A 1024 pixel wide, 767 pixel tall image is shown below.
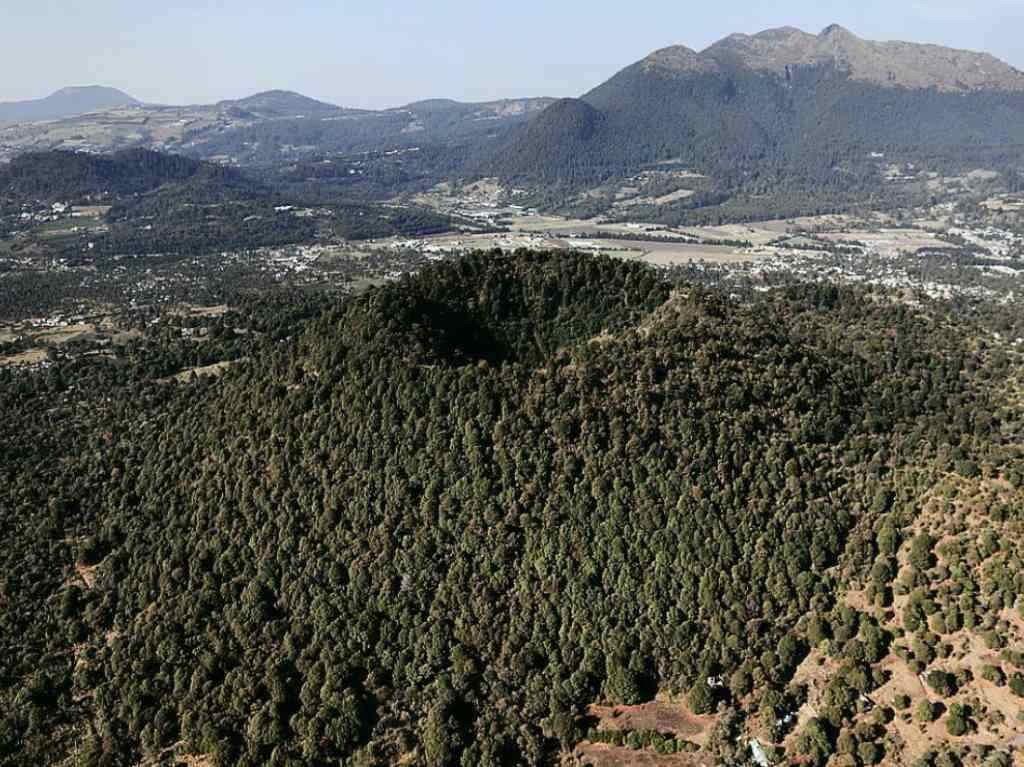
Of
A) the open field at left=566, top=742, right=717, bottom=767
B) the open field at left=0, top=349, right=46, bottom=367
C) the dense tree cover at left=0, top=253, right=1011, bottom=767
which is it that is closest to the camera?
the open field at left=566, top=742, right=717, bottom=767

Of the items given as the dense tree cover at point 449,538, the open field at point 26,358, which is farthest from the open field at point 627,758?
the open field at point 26,358

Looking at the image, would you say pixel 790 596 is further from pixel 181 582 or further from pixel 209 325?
pixel 209 325

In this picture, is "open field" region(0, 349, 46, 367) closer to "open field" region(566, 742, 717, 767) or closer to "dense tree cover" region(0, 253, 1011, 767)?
"dense tree cover" region(0, 253, 1011, 767)

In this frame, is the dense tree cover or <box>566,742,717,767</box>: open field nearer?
<box>566,742,717,767</box>: open field

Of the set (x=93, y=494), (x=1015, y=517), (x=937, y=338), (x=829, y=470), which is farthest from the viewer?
(x=937, y=338)

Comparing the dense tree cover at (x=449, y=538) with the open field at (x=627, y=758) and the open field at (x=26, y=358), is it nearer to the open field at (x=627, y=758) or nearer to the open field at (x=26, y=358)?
the open field at (x=627, y=758)

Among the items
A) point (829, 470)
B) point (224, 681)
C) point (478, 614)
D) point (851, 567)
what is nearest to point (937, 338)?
point (829, 470)

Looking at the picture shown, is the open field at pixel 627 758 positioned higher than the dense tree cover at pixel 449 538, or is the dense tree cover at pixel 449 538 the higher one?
the dense tree cover at pixel 449 538

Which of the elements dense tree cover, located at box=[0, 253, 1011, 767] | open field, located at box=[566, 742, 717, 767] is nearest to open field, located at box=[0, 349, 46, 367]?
dense tree cover, located at box=[0, 253, 1011, 767]
